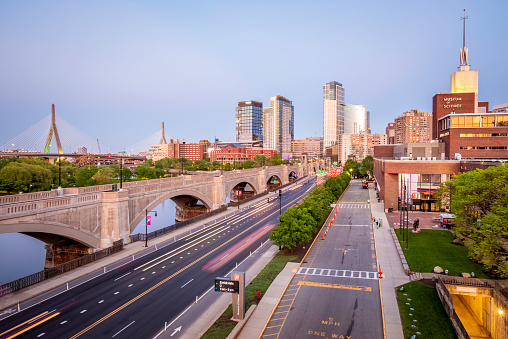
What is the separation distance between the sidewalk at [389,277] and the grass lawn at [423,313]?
17.6 inches

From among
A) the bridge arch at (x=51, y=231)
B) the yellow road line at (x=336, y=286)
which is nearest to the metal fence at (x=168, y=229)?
the bridge arch at (x=51, y=231)

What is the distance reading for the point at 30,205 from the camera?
26.9m

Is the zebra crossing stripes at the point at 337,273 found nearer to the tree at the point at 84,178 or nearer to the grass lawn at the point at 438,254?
the grass lawn at the point at 438,254

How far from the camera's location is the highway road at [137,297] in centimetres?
2020

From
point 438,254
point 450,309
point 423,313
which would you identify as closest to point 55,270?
point 423,313

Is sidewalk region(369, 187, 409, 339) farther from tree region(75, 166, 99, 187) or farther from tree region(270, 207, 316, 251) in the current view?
tree region(75, 166, 99, 187)

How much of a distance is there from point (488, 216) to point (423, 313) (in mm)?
9687

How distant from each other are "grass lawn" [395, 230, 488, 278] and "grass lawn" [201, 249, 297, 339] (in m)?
12.6

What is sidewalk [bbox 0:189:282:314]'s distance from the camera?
77.8ft

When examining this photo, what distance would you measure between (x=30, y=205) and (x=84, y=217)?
6.42 metres

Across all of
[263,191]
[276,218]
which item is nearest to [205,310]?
[276,218]

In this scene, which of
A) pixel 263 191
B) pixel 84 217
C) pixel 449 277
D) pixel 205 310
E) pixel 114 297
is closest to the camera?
pixel 205 310

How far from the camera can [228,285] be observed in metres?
21.0

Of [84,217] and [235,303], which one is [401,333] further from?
[84,217]
